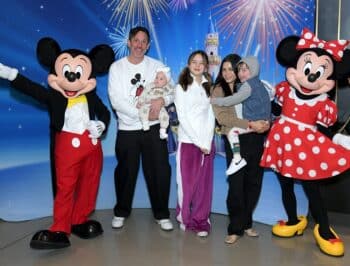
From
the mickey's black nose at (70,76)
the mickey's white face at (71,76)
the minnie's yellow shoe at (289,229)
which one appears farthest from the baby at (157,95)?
the minnie's yellow shoe at (289,229)

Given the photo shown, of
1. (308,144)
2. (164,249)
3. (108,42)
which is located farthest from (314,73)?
(108,42)

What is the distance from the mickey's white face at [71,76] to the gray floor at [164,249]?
1.15m

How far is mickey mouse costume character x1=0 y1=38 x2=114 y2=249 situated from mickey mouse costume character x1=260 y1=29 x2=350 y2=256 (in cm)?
138

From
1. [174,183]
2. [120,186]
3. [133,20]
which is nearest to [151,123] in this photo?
[120,186]

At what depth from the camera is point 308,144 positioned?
10.7 feet

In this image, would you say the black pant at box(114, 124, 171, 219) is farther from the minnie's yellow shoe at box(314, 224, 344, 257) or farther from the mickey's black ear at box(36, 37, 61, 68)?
the minnie's yellow shoe at box(314, 224, 344, 257)

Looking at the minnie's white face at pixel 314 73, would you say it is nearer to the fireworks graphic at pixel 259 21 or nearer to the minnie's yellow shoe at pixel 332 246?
the fireworks graphic at pixel 259 21

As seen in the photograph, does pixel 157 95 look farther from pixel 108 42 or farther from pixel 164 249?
pixel 164 249

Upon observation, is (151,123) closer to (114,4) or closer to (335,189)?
(114,4)

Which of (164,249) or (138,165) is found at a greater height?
(138,165)

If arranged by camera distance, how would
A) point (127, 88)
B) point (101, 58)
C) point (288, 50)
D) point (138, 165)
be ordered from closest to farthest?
point (288, 50), point (101, 58), point (127, 88), point (138, 165)

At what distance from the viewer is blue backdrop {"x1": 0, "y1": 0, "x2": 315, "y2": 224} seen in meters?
3.81

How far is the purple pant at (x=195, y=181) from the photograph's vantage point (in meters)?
3.51

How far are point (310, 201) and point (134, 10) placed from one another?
231cm
